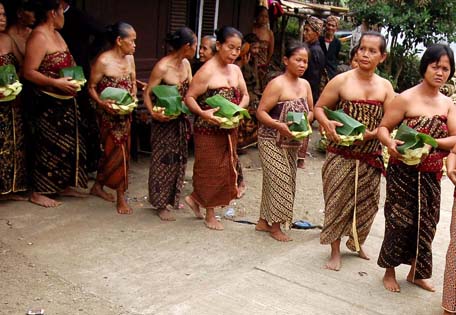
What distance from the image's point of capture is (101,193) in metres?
6.03

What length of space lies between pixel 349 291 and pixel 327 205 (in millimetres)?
684

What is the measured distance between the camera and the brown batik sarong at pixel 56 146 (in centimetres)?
554

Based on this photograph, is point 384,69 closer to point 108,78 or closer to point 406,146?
point 108,78

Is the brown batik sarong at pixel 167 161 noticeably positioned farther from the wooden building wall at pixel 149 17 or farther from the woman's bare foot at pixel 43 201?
the wooden building wall at pixel 149 17

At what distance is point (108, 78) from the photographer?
545 centimetres

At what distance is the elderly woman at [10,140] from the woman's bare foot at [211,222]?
1.73m

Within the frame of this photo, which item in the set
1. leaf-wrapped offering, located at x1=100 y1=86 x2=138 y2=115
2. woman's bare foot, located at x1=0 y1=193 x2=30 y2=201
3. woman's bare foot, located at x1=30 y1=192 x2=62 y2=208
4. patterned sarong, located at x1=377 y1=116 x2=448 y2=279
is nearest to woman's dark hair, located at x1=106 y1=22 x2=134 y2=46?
leaf-wrapped offering, located at x1=100 y1=86 x2=138 y2=115

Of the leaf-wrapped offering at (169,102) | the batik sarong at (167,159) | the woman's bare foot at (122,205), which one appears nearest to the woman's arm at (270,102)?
the leaf-wrapped offering at (169,102)

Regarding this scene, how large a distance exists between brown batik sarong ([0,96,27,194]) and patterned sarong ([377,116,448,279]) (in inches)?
129

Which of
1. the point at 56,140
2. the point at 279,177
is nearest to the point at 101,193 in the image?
the point at 56,140

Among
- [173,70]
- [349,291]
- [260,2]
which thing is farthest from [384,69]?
[349,291]

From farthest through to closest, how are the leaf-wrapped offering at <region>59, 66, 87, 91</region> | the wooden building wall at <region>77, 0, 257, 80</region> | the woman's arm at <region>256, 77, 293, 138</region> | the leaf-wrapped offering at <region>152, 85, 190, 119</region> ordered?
the wooden building wall at <region>77, 0, 257, 80</region>, the leaf-wrapped offering at <region>59, 66, 87, 91</region>, the leaf-wrapped offering at <region>152, 85, 190, 119</region>, the woman's arm at <region>256, 77, 293, 138</region>

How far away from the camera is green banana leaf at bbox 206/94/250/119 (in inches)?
194

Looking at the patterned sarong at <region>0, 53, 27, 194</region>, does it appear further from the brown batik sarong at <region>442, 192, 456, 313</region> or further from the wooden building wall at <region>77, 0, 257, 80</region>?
the brown batik sarong at <region>442, 192, 456, 313</region>
